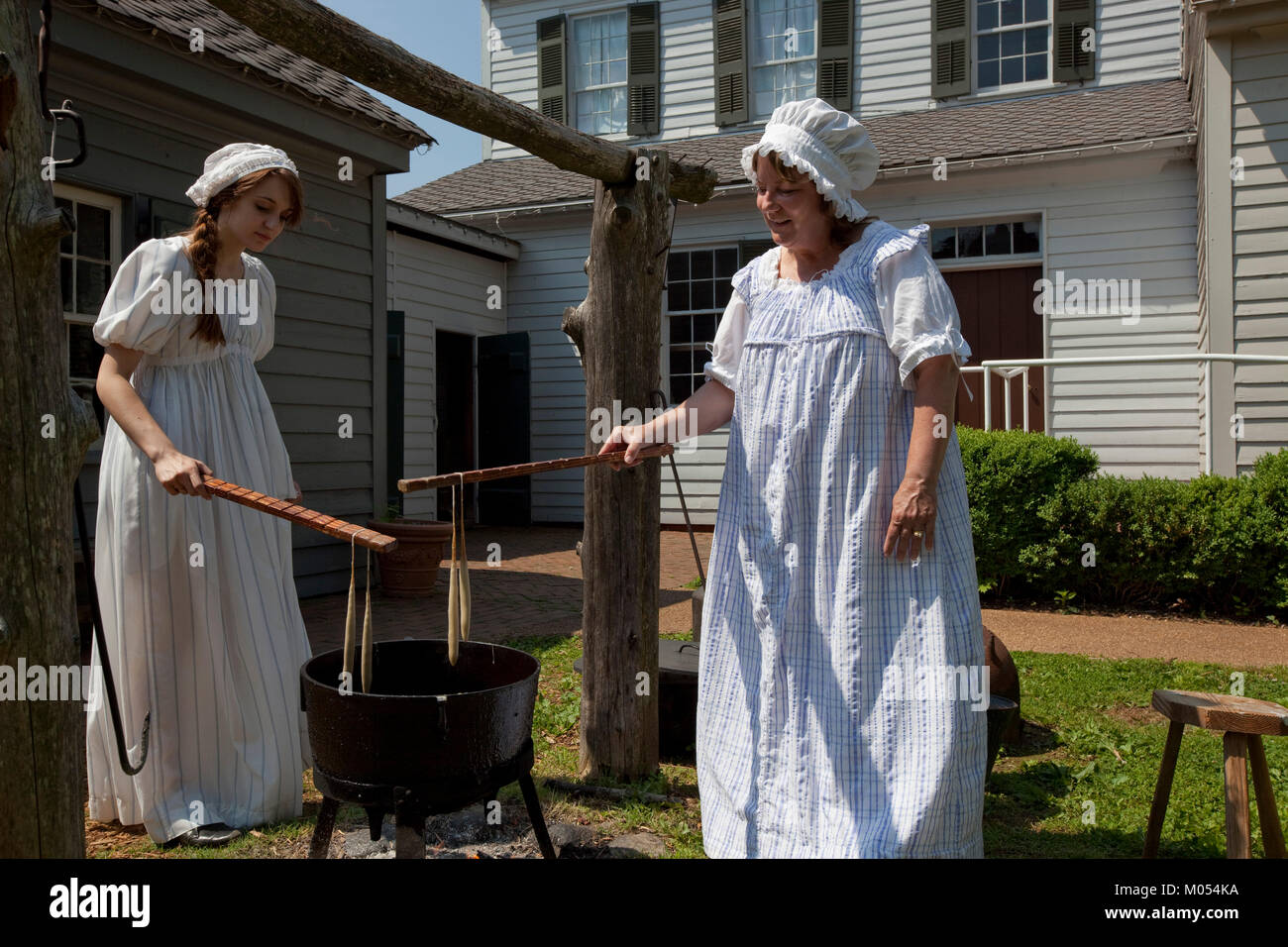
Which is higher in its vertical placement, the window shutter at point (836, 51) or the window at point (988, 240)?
the window shutter at point (836, 51)

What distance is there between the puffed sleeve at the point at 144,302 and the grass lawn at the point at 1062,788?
1592 millimetres

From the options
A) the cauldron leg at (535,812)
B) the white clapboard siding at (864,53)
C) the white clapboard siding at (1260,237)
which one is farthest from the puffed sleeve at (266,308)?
the white clapboard siding at (1260,237)

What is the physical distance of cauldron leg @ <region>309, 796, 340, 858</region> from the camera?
243cm

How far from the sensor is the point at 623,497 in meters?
3.67

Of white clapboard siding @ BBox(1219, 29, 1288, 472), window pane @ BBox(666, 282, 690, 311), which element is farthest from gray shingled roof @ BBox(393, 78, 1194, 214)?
white clapboard siding @ BBox(1219, 29, 1288, 472)

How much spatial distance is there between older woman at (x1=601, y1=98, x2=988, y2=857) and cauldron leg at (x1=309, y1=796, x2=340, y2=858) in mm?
996

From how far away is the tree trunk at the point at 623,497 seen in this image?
3.64 metres

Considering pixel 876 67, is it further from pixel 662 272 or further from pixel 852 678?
pixel 852 678

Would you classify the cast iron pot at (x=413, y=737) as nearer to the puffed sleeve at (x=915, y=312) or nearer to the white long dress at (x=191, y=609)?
the white long dress at (x=191, y=609)

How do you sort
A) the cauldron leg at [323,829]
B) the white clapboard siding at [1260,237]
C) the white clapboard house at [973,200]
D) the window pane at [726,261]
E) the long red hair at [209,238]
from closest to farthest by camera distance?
the cauldron leg at [323,829]
the long red hair at [209,238]
the white clapboard siding at [1260,237]
the white clapboard house at [973,200]
the window pane at [726,261]

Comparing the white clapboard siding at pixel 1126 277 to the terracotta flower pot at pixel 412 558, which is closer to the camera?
the terracotta flower pot at pixel 412 558

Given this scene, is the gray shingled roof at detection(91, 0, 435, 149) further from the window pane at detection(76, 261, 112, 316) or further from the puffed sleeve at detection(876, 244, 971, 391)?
the puffed sleeve at detection(876, 244, 971, 391)
